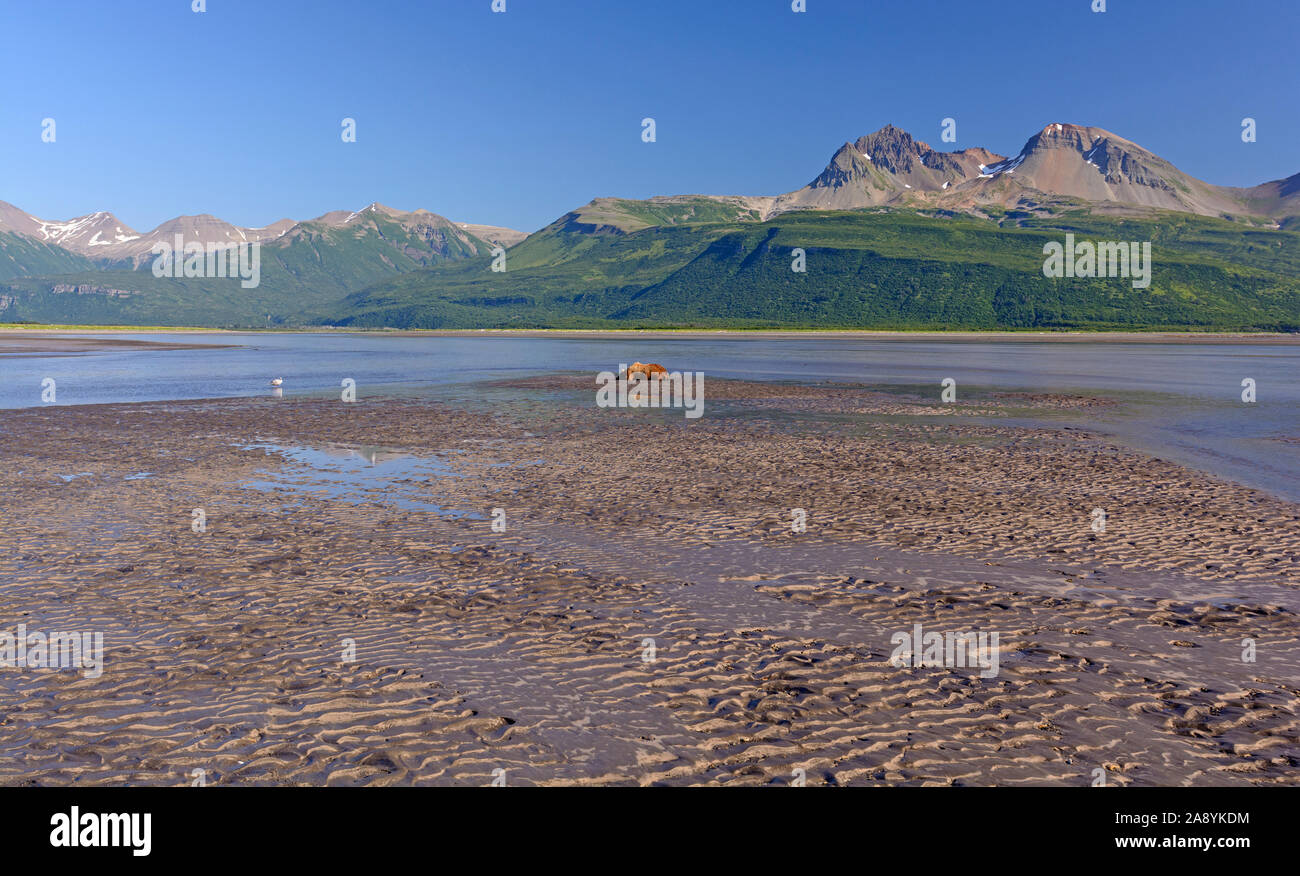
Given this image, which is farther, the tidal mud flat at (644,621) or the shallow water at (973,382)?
the shallow water at (973,382)

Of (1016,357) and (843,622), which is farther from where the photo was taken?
(1016,357)

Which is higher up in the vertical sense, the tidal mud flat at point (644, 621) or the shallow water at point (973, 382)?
the shallow water at point (973, 382)

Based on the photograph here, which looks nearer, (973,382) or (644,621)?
(644,621)

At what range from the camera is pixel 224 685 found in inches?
341

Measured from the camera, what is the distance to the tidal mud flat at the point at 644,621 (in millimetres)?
7250

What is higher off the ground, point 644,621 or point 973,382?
point 973,382

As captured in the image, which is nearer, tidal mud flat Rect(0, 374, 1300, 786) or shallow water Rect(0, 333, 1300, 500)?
tidal mud flat Rect(0, 374, 1300, 786)

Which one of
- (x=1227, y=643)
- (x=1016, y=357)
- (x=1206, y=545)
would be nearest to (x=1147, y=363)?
(x=1016, y=357)

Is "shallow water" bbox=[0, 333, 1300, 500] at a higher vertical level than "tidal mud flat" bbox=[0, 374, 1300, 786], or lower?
higher

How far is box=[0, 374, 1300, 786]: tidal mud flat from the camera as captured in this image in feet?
23.8

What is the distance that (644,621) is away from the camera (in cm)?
1100
